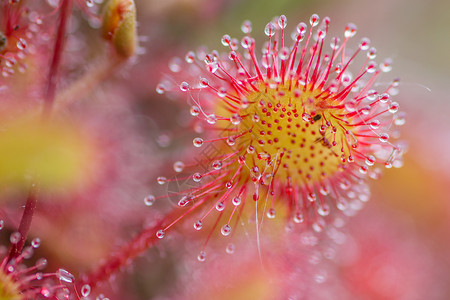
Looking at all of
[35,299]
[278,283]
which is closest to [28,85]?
[35,299]

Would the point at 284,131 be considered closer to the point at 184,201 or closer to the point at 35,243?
the point at 184,201

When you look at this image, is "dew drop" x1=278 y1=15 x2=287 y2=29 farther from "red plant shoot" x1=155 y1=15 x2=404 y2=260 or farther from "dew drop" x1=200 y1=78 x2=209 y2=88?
"dew drop" x1=200 y1=78 x2=209 y2=88

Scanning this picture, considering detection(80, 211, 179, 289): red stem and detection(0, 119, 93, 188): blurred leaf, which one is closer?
detection(0, 119, 93, 188): blurred leaf

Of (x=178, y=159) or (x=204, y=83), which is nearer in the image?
(x=204, y=83)

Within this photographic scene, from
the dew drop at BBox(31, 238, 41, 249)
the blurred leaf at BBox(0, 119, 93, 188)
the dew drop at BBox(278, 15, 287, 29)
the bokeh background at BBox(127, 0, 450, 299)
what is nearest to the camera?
the blurred leaf at BBox(0, 119, 93, 188)

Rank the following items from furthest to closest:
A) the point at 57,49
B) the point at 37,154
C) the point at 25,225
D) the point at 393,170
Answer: the point at 393,170 → the point at 57,49 → the point at 25,225 → the point at 37,154

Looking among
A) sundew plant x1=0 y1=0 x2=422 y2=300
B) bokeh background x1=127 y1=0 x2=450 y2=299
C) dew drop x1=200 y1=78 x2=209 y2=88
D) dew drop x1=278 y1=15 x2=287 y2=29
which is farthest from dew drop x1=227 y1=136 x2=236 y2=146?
bokeh background x1=127 y1=0 x2=450 y2=299

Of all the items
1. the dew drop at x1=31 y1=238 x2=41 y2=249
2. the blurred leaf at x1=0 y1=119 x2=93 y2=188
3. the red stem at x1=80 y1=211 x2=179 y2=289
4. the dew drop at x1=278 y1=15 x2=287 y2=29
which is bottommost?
the red stem at x1=80 y1=211 x2=179 y2=289

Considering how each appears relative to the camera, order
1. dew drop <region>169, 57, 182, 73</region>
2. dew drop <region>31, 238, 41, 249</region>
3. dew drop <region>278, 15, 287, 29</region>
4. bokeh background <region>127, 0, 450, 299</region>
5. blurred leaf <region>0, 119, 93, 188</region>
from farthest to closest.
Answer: bokeh background <region>127, 0, 450, 299</region> → dew drop <region>169, 57, 182, 73</region> → dew drop <region>278, 15, 287, 29</region> → dew drop <region>31, 238, 41, 249</region> → blurred leaf <region>0, 119, 93, 188</region>

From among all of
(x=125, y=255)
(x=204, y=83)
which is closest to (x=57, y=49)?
(x=204, y=83)
